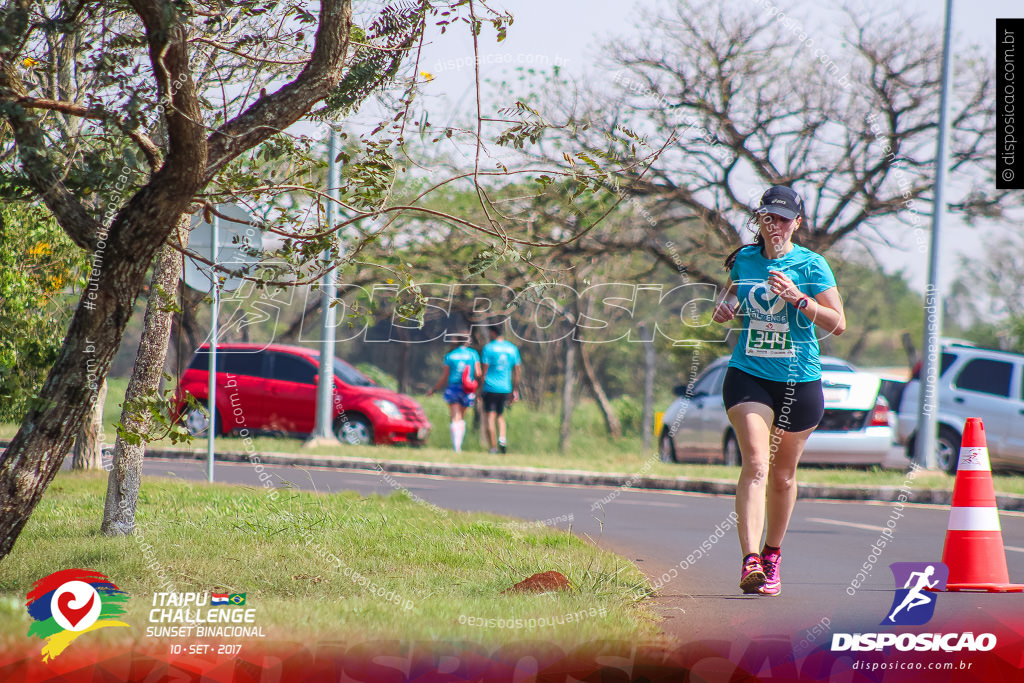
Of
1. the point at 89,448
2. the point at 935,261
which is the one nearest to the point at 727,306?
the point at 89,448

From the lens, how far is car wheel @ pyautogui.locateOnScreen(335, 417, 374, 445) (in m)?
17.8

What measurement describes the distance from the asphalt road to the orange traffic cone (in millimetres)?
103

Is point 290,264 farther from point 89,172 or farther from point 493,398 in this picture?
point 493,398

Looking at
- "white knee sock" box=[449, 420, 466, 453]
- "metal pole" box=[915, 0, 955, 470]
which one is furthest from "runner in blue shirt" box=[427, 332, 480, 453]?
"metal pole" box=[915, 0, 955, 470]

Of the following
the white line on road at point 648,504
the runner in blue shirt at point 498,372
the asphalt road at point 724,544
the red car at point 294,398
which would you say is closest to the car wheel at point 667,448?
the runner in blue shirt at point 498,372

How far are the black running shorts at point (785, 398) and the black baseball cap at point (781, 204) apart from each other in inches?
31.1

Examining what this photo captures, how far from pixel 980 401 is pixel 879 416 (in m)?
2.20

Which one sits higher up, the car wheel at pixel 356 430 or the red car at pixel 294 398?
the red car at pixel 294 398

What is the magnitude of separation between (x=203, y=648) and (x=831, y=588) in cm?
366

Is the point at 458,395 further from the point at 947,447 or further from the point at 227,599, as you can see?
the point at 227,599

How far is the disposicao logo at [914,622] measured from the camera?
437 centimetres

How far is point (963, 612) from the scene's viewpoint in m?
5.41

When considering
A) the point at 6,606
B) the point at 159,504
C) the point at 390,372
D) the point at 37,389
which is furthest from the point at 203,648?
the point at 390,372

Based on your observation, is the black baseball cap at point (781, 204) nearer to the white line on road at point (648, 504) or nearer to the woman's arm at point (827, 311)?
the woman's arm at point (827, 311)
